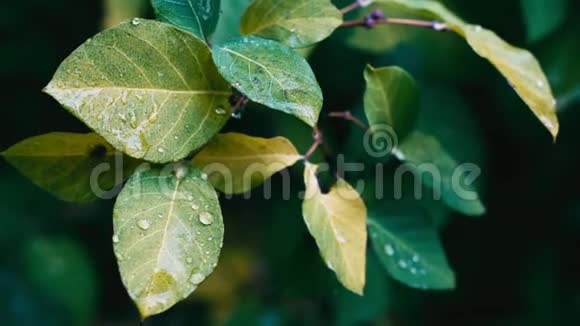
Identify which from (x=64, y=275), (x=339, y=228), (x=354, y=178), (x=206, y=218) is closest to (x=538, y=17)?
(x=354, y=178)

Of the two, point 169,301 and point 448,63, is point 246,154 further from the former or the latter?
point 448,63

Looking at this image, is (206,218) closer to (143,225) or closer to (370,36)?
(143,225)


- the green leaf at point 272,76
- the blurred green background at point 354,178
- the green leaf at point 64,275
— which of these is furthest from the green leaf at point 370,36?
the green leaf at point 64,275

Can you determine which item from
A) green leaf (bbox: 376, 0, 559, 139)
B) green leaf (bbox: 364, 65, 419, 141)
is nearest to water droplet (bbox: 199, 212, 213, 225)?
green leaf (bbox: 364, 65, 419, 141)

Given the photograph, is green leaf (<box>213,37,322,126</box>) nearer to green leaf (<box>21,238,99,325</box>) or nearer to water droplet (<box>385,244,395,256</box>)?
water droplet (<box>385,244,395,256</box>)

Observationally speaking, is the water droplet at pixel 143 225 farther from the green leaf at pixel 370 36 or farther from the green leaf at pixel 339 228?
the green leaf at pixel 370 36

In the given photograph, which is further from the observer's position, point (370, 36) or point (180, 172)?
point (370, 36)
